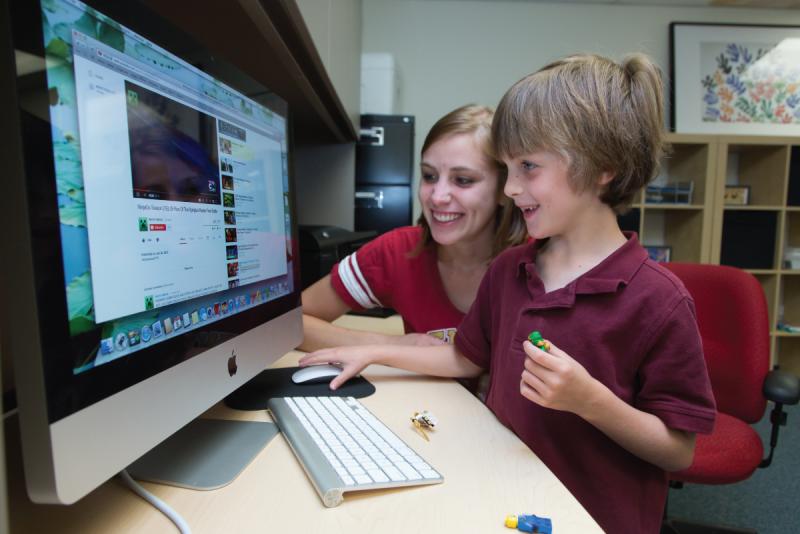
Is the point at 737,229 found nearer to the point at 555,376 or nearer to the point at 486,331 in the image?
the point at 486,331

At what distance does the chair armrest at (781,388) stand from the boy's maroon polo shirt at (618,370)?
2.22 ft

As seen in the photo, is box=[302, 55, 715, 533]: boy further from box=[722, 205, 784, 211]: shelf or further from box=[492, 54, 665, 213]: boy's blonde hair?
box=[722, 205, 784, 211]: shelf

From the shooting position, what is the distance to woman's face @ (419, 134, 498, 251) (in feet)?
3.41

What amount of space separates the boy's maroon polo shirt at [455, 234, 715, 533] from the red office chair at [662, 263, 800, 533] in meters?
0.56

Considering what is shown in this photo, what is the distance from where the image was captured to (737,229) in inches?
114

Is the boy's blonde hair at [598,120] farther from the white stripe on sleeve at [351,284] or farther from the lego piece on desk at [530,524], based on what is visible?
the white stripe on sleeve at [351,284]

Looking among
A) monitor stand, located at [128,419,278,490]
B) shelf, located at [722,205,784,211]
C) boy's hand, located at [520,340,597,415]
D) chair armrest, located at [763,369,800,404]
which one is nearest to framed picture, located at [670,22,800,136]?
shelf, located at [722,205,784,211]

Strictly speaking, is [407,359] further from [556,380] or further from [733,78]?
[733,78]

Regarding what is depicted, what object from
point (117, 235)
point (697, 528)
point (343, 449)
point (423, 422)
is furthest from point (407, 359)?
point (697, 528)

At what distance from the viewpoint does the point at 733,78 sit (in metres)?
3.08

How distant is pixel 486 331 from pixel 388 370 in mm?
197

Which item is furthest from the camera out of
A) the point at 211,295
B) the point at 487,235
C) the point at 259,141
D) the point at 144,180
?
the point at 487,235

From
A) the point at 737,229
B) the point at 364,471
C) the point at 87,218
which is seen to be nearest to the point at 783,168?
the point at 737,229

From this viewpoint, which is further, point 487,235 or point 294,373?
point 487,235
